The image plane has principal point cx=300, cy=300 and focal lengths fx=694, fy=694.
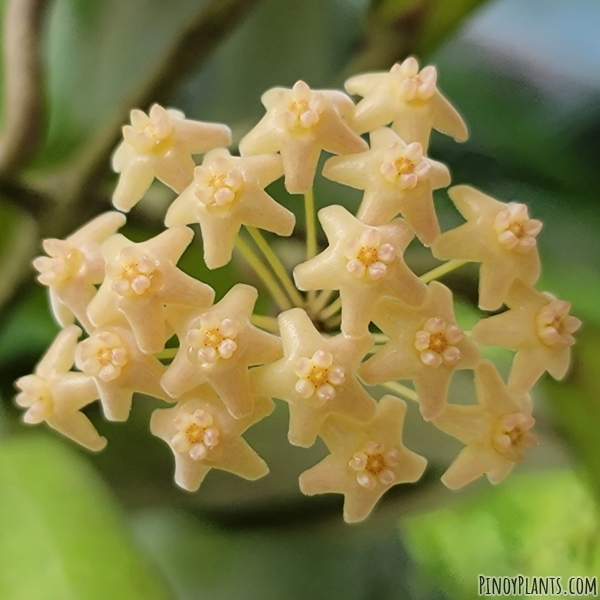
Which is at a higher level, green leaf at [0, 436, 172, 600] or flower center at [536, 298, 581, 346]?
flower center at [536, 298, 581, 346]

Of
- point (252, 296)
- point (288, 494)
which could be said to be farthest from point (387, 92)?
point (288, 494)

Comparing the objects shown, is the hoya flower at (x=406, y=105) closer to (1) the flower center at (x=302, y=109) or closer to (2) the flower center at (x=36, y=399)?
(1) the flower center at (x=302, y=109)

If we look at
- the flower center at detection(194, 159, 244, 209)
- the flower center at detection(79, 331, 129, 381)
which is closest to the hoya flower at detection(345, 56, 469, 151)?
the flower center at detection(194, 159, 244, 209)

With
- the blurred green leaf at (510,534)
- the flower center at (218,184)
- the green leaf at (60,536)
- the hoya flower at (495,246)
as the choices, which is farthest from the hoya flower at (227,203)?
the blurred green leaf at (510,534)

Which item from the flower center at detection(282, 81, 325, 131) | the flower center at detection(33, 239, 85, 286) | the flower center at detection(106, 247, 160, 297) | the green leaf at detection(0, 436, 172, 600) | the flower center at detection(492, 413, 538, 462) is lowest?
the green leaf at detection(0, 436, 172, 600)

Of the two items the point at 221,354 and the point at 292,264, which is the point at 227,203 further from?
the point at 292,264

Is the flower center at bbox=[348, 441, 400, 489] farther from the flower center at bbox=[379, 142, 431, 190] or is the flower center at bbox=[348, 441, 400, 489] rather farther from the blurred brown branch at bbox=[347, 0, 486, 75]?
the blurred brown branch at bbox=[347, 0, 486, 75]
